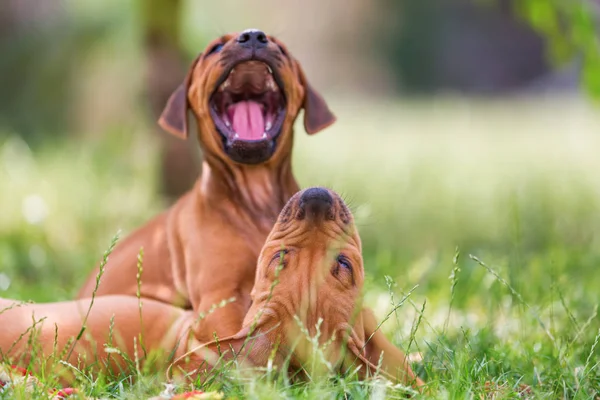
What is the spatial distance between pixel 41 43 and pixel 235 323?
28.2ft

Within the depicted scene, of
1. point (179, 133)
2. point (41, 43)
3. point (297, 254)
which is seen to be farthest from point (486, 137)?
point (297, 254)

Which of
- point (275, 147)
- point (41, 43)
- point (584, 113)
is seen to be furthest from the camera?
point (584, 113)

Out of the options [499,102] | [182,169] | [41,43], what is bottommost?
[499,102]

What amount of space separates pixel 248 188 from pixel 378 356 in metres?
1.37

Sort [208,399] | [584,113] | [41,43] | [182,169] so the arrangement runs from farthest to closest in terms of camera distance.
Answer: [584,113] < [41,43] < [182,169] < [208,399]

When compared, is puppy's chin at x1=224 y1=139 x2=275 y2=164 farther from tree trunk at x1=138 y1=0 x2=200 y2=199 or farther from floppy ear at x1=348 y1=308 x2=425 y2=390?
tree trunk at x1=138 y1=0 x2=200 y2=199

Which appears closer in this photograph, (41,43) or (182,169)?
(182,169)

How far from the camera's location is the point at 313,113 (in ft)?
15.9

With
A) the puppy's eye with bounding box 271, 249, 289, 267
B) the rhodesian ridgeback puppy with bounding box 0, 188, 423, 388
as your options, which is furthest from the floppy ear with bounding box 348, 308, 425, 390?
the puppy's eye with bounding box 271, 249, 289, 267

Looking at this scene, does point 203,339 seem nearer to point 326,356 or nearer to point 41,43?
point 326,356

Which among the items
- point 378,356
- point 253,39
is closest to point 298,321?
point 378,356

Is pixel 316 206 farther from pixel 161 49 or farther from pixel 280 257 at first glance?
pixel 161 49

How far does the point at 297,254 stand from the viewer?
3.45 metres

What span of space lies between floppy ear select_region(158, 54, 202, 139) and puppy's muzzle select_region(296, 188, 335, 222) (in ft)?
4.56
